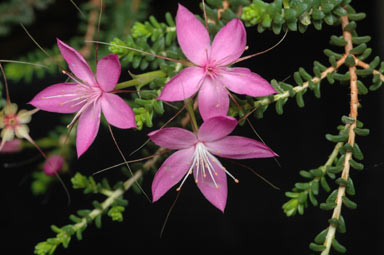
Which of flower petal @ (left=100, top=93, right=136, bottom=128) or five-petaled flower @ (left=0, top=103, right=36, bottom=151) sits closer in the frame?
flower petal @ (left=100, top=93, right=136, bottom=128)

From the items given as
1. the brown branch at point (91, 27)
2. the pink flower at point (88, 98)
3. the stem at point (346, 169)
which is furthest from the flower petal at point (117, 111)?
the brown branch at point (91, 27)

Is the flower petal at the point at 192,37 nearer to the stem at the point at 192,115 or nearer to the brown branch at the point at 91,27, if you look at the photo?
the stem at the point at 192,115

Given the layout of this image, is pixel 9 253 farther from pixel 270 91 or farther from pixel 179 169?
pixel 270 91

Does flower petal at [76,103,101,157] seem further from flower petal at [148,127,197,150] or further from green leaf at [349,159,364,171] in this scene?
green leaf at [349,159,364,171]

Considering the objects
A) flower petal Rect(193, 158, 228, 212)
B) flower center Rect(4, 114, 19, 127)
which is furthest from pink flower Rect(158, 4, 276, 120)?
flower center Rect(4, 114, 19, 127)

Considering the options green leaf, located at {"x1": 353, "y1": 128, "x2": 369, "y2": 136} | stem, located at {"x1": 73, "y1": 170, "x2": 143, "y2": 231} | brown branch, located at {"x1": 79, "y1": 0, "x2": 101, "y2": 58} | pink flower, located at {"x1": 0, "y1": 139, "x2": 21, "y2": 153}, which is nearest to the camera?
green leaf, located at {"x1": 353, "y1": 128, "x2": 369, "y2": 136}
